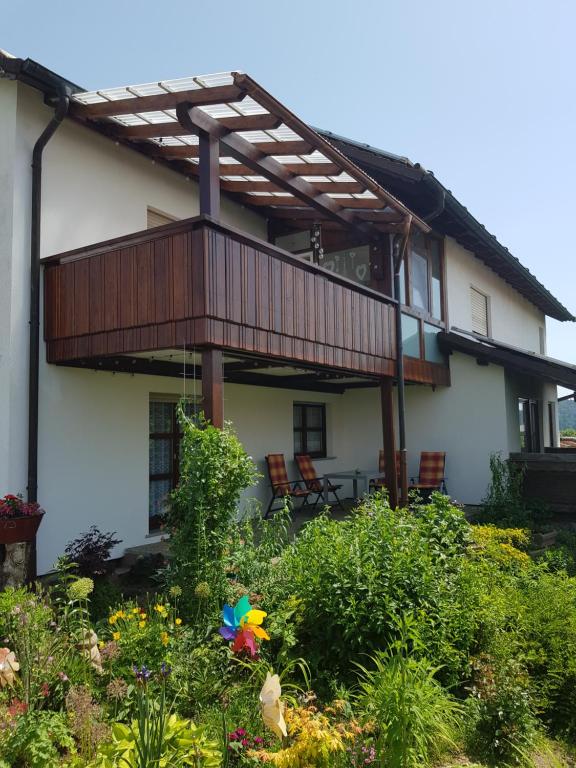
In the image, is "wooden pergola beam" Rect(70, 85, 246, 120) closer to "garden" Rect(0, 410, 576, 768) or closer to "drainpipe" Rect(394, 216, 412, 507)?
"garden" Rect(0, 410, 576, 768)

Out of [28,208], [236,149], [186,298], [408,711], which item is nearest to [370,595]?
[408,711]

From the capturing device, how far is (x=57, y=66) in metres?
6.32

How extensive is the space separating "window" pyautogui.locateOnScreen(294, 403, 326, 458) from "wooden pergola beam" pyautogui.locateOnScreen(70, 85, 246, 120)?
6.86 m

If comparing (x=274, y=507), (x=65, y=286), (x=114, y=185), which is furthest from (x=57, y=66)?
(x=274, y=507)

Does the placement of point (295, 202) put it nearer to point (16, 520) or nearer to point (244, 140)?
point (244, 140)

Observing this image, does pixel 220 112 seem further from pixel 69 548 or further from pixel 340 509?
pixel 340 509

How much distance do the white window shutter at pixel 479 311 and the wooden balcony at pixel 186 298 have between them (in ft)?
23.9

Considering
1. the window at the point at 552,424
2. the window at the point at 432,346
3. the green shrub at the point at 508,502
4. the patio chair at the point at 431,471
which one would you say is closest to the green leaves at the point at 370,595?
the green shrub at the point at 508,502

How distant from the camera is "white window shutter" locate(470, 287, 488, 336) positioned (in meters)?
13.9

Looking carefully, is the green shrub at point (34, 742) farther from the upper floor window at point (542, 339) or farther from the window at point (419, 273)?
the upper floor window at point (542, 339)

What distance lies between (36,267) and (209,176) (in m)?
2.23

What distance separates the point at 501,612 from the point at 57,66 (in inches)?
267

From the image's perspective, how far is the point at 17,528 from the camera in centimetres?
544

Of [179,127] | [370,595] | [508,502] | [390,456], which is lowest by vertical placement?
[508,502]
